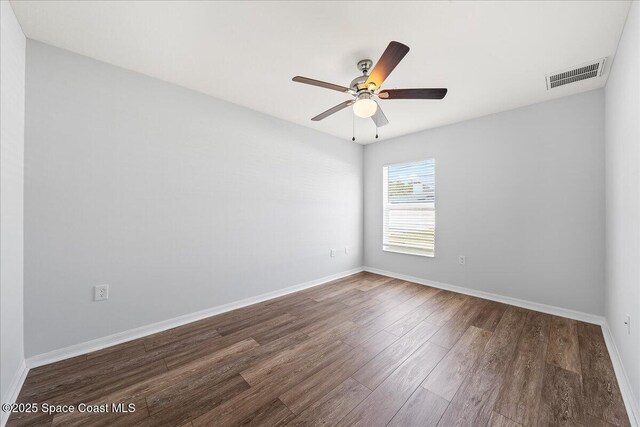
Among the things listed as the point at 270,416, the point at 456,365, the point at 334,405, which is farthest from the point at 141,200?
the point at 456,365

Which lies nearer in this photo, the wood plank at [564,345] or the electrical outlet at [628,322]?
the electrical outlet at [628,322]

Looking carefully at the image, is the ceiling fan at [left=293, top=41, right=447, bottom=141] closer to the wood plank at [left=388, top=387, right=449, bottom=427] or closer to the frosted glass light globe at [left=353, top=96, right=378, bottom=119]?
the frosted glass light globe at [left=353, top=96, right=378, bottom=119]

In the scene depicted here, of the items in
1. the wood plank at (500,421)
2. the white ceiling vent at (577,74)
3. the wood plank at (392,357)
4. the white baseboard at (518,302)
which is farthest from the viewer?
the white baseboard at (518,302)

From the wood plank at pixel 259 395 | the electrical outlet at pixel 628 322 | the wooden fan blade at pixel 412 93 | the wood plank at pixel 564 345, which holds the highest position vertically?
the wooden fan blade at pixel 412 93

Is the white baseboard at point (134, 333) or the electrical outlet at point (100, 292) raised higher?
the electrical outlet at point (100, 292)

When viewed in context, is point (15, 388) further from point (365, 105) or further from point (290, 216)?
point (365, 105)

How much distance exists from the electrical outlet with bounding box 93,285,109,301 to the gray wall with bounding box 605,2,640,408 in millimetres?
3676

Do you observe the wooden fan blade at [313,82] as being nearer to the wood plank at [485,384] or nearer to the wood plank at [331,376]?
the wood plank at [331,376]

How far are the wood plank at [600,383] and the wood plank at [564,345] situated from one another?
4cm

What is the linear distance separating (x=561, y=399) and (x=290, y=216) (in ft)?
9.70

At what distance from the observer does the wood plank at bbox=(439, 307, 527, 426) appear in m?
1.41

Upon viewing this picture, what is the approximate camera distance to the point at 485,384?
166cm

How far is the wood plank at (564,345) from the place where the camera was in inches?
74.0

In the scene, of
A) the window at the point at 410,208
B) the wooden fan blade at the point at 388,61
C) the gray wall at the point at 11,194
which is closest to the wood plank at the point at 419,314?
the window at the point at 410,208
